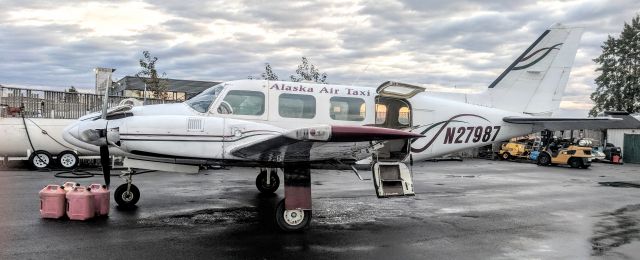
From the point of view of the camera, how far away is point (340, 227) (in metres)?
8.76

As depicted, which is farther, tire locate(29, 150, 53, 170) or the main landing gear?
tire locate(29, 150, 53, 170)

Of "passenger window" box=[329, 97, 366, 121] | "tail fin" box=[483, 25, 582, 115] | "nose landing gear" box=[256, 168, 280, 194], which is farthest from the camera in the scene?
"nose landing gear" box=[256, 168, 280, 194]

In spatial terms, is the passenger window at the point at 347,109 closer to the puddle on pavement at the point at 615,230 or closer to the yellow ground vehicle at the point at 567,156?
the puddle on pavement at the point at 615,230

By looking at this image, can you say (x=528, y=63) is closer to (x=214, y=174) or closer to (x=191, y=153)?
(x=191, y=153)

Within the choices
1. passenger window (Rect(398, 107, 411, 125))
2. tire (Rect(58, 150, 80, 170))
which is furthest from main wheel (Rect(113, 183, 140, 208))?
tire (Rect(58, 150, 80, 170))

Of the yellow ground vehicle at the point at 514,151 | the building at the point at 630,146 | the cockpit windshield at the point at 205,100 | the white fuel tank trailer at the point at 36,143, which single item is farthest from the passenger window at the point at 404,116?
the building at the point at 630,146

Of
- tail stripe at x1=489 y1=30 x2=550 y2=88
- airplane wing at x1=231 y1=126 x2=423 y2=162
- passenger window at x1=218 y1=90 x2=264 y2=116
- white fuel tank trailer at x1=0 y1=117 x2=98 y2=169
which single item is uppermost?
tail stripe at x1=489 y1=30 x2=550 y2=88

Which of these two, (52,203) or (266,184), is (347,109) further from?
(52,203)

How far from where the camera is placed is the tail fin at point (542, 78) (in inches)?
484

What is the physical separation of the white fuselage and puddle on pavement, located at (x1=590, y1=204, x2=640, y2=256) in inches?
106

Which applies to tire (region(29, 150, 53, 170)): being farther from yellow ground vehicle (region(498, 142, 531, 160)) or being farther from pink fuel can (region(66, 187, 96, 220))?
yellow ground vehicle (region(498, 142, 531, 160))

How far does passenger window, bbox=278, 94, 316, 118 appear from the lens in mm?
9641

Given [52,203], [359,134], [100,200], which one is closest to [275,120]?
[359,134]

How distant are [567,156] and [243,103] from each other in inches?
955
